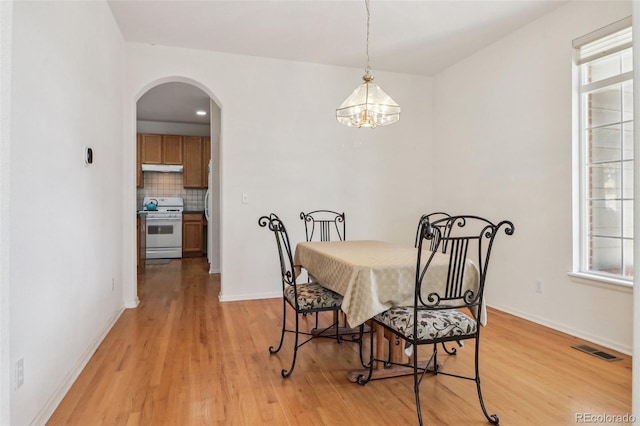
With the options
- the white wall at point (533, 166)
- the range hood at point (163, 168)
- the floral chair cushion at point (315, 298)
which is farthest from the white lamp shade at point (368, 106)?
the range hood at point (163, 168)

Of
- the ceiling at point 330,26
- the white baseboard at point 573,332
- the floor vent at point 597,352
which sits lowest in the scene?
the floor vent at point 597,352

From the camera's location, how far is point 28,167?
1.64 m

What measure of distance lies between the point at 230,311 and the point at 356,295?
2.16m

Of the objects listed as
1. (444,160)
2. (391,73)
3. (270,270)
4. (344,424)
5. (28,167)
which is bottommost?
(344,424)

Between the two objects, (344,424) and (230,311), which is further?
(230,311)

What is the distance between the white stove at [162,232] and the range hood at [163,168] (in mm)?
576

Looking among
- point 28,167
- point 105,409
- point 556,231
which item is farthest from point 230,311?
point 556,231

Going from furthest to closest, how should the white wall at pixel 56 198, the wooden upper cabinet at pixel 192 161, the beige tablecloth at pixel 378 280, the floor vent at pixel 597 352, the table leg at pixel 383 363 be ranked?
the wooden upper cabinet at pixel 192 161
the floor vent at pixel 597 352
the table leg at pixel 383 363
the beige tablecloth at pixel 378 280
the white wall at pixel 56 198

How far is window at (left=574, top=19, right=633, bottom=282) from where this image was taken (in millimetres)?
2836

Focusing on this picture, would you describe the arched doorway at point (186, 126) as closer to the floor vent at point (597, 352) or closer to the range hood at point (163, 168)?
the range hood at point (163, 168)

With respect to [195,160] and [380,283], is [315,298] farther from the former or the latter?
[195,160]

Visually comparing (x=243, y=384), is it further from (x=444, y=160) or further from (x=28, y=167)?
(x=444, y=160)

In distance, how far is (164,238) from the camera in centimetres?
723

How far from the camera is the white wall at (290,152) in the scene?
418 cm
